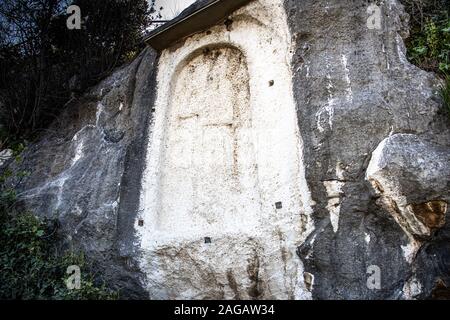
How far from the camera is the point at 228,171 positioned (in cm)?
503

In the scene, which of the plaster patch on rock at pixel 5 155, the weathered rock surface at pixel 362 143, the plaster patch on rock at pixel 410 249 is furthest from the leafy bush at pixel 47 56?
the plaster patch on rock at pixel 410 249

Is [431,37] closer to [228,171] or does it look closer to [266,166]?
[266,166]

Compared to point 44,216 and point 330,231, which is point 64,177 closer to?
point 44,216

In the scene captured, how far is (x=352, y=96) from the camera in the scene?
4.11 metres

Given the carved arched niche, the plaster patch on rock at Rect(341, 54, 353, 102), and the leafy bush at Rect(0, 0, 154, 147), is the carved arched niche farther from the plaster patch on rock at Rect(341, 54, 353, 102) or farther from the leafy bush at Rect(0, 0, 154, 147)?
the leafy bush at Rect(0, 0, 154, 147)

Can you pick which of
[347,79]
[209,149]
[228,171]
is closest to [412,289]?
[347,79]

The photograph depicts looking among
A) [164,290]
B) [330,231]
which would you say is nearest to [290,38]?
[330,231]

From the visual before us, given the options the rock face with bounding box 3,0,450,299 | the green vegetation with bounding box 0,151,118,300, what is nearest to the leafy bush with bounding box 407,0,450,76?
the rock face with bounding box 3,0,450,299

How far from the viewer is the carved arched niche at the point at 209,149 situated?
4.87m

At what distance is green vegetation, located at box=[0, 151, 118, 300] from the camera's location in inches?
174

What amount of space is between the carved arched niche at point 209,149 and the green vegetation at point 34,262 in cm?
108

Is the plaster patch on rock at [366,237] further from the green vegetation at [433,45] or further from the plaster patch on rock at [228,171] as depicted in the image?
the green vegetation at [433,45]

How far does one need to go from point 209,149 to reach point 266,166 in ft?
3.05

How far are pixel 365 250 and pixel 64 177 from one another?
13.7 feet
